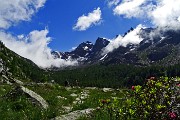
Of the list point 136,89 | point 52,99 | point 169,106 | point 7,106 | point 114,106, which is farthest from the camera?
point 52,99

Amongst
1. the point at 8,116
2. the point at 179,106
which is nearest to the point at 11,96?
the point at 8,116

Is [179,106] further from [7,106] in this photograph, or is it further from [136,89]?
[7,106]

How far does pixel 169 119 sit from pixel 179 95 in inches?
43.7

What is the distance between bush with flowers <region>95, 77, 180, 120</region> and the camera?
8.49m

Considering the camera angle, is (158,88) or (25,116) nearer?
(158,88)

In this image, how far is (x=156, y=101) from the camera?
8.91m

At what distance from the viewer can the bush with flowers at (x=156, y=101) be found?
8.49 metres

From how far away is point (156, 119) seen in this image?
8.50 m

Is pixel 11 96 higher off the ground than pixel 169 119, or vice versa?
pixel 11 96

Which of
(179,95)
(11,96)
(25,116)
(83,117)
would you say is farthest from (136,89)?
(11,96)

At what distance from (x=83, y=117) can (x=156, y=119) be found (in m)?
3.49

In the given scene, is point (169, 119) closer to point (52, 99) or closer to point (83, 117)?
point (83, 117)

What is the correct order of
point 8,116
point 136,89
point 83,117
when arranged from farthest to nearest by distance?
point 8,116
point 83,117
point 136,89

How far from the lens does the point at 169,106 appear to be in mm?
8633
